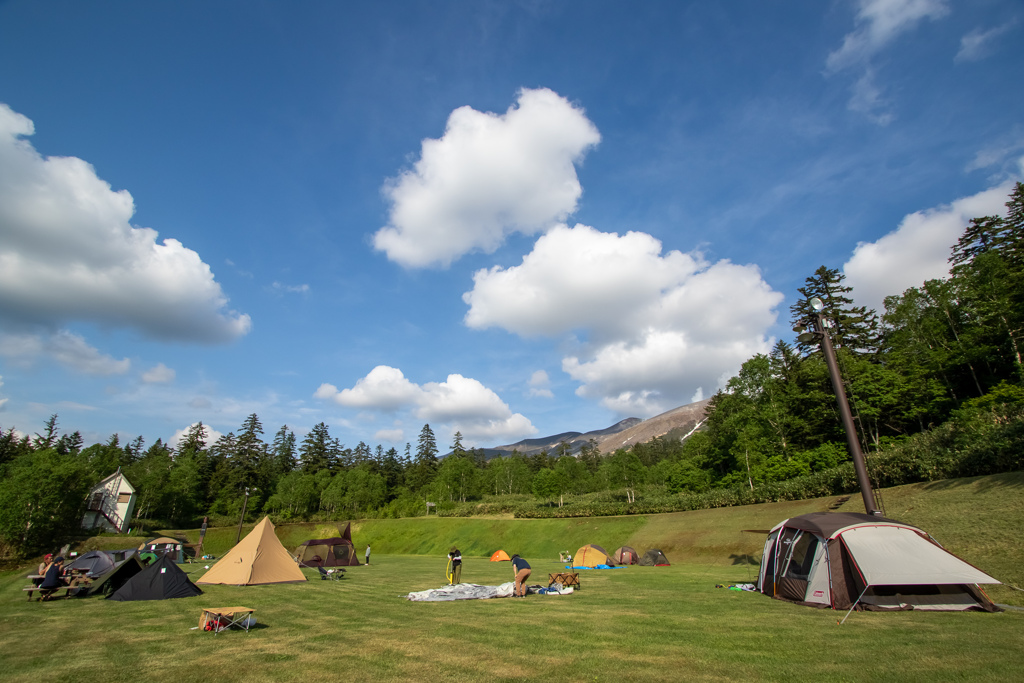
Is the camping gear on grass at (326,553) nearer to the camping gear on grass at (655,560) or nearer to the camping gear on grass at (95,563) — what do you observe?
the camping gear on grass at (95,563)

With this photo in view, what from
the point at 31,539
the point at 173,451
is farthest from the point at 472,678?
the point at 173,451

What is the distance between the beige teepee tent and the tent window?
19465 millimetres

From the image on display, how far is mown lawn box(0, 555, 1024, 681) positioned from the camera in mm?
6309

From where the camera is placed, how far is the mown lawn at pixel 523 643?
631cm

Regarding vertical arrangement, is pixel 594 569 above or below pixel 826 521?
below

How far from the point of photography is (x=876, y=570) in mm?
10734

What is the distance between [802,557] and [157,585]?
19989 millimetres

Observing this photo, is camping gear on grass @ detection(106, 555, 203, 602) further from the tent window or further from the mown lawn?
the tent window

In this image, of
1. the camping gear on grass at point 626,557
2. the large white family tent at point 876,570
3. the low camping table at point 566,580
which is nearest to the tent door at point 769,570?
the large white family tent at point 876,570

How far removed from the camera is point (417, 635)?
29.6 ft

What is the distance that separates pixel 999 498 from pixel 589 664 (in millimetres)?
20179

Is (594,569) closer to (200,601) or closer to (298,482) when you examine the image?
(200,601)

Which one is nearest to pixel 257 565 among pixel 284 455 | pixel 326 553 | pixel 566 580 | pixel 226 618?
pixel 226 618

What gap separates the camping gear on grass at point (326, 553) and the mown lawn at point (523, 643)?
18683mm
